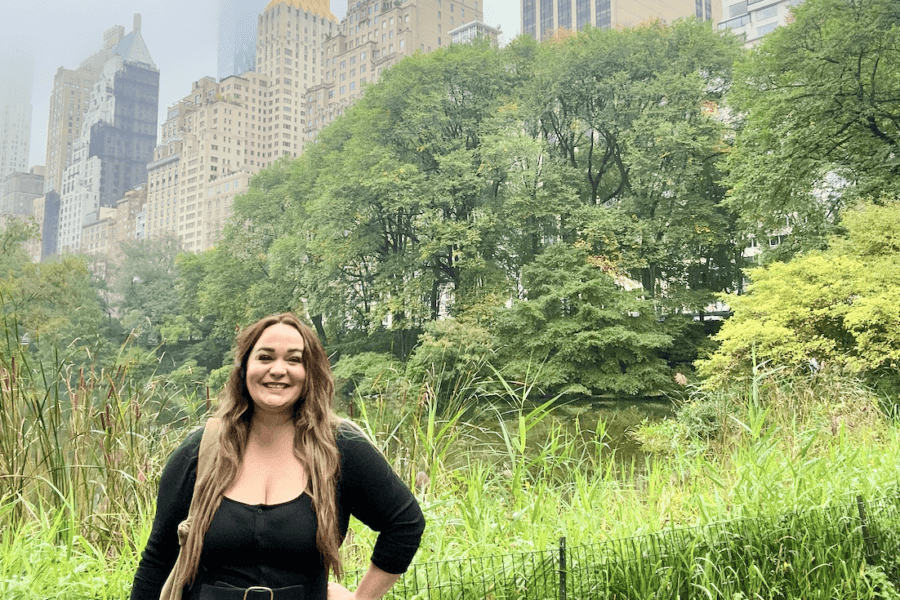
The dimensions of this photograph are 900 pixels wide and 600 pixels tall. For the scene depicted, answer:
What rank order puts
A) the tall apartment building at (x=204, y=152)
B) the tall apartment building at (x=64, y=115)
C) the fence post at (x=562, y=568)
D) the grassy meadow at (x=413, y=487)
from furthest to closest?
the tall apartment building at (x=64, y=115)
the tall apartment building at (x=204, y=152)
the grassy meadow at (x=413, y=487)
the fence post at (x=562, y=568)

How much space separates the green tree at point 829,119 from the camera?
1405 cm

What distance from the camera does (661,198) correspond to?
19.8 m

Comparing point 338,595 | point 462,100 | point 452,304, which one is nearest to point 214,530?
point 338,595

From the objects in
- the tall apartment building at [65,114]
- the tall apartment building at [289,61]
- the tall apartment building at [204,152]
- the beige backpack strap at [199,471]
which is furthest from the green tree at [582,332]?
the tall apartment building at [65,114]

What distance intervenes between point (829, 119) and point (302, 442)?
50.9ft

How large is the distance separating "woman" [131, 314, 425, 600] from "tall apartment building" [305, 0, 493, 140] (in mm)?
59789

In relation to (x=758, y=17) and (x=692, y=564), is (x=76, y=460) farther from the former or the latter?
(x=758, y=17)

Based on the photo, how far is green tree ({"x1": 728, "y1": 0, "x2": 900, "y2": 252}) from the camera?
14047 millimetres

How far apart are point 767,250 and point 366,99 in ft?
43.7

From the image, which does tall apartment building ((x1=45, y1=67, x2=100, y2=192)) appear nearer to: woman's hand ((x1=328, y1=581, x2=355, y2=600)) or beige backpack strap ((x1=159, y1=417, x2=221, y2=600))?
beige backpack strap ((x1=159, y1=417, x2=221, y2=600))

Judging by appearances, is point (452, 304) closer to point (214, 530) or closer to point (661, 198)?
point (661, 198)

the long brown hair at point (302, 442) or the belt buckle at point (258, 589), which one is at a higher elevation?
the long brown hair at point (302, 442)

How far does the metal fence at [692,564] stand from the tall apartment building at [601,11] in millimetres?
70275

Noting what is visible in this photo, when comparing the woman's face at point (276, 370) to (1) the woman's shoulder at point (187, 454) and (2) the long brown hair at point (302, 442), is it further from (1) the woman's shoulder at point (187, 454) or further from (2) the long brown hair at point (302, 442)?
(1) the woman's shoulder at point (187, 454)
